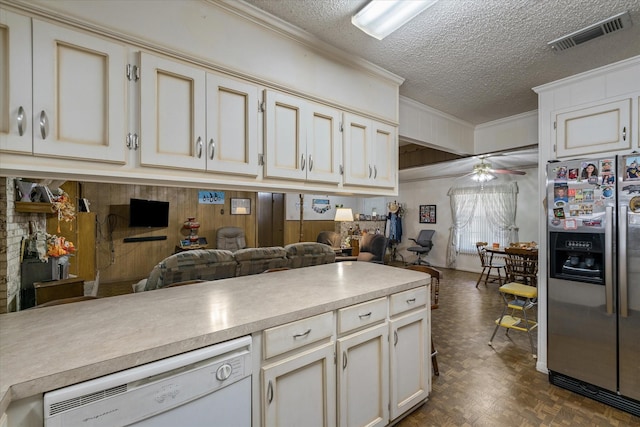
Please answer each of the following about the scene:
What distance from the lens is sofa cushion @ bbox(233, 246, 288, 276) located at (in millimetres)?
2445

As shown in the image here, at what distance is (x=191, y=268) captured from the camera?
2178 mm

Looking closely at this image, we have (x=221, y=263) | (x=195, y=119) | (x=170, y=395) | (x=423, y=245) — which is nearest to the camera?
(x=170, y=395)

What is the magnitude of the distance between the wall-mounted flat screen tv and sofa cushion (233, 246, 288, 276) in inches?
170

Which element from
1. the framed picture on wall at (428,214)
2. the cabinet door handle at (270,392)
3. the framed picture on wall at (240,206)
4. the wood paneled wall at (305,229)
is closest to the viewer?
the cabinet door handle at (270,392)

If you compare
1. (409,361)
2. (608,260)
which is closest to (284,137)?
(409,361)

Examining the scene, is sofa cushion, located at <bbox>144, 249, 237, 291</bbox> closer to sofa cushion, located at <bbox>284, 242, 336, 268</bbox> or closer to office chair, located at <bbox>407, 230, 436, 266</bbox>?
sofa cushion, located at <bbox>284, 242, 336, 268</bbox>

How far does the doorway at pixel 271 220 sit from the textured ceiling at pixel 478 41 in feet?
19.9

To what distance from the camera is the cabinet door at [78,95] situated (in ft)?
3.56

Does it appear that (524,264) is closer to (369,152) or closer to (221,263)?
(369,152)

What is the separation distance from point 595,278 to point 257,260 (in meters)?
2.62

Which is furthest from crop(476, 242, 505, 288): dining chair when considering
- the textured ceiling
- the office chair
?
the textured ceiling

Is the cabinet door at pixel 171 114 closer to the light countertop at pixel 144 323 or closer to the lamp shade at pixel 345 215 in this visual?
the light countertop at pixel 144 323

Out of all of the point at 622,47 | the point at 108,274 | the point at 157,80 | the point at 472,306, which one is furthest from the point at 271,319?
the point at 108,274

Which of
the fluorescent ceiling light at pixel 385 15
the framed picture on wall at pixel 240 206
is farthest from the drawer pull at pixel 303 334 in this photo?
the framed picture on wall at pixel 240 206
